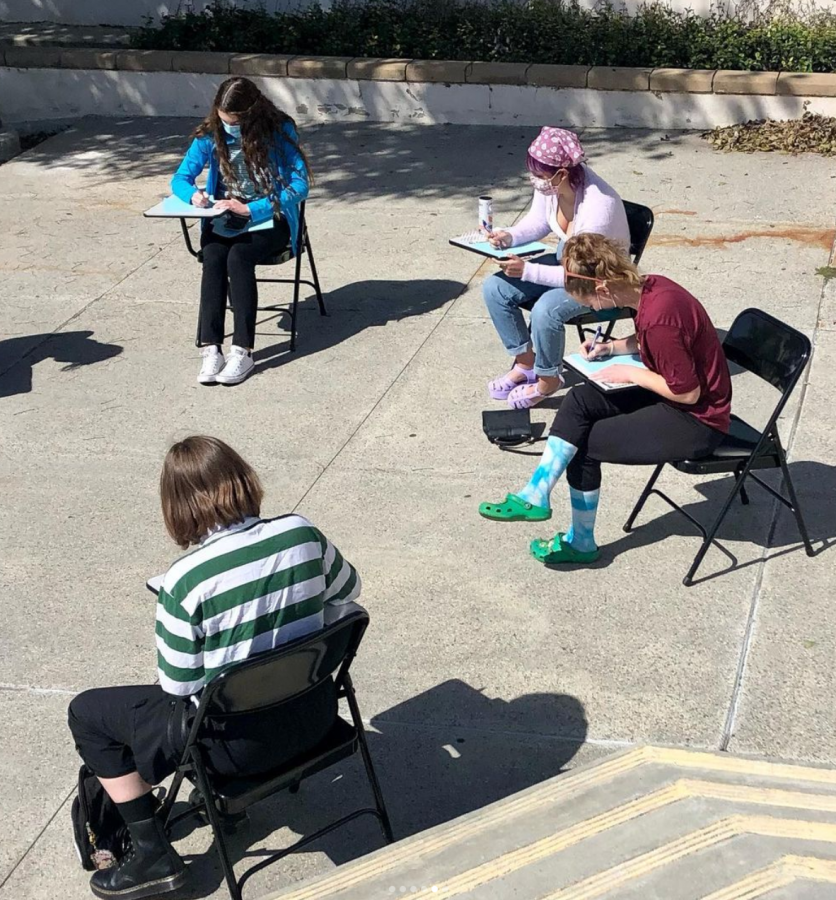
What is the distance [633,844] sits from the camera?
2.93 metres

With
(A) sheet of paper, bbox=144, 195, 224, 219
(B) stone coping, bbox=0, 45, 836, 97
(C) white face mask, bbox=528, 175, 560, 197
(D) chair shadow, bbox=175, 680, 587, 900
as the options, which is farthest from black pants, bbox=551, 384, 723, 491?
(B) stone coping, bbox=0, 45, 836, 97

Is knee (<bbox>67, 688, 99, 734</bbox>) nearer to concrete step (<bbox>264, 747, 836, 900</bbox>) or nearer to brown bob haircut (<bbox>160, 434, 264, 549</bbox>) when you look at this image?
brown bob haircut (<bbox>160, 434, 264, 549</bbox>)

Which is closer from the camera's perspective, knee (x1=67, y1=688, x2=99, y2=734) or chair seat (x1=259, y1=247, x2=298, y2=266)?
knee (x1=67, y1=688, x2=99, y2=734)

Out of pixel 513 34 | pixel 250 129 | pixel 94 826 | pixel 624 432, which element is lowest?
pixel 94 826

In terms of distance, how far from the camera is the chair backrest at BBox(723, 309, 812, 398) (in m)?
4.39

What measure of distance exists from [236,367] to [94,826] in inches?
132

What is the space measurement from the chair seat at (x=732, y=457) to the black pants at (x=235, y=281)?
9.42ft

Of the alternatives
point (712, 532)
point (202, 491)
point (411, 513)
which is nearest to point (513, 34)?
point (411, 513)

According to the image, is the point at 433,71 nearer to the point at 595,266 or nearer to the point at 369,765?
the point at 595,266

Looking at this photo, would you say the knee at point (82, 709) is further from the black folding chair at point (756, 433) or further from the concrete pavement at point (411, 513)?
the black folding chair at point (756, 433)

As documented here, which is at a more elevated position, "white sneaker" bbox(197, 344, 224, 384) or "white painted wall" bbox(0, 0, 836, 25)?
"white painted wall" bbox(0, 0, 836, 25)

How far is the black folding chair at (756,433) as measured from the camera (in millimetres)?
4434

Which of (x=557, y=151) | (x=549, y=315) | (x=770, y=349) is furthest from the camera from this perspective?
(x=549, y=315)

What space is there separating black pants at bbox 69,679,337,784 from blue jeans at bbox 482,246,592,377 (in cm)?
285
